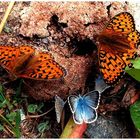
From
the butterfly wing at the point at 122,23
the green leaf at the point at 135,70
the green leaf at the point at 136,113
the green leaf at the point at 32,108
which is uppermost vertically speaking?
the butterfly wing at the point at 122,23

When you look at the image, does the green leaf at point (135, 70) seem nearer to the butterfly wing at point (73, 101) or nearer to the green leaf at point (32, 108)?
the butterfly wing at point (73, 101)

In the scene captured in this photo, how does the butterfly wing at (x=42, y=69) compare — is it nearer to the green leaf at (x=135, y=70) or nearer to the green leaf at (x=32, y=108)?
the green leaf at (x=32, y=108)

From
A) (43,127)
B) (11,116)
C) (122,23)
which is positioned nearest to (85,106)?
(43,127)

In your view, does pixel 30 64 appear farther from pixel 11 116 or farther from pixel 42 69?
pixel 11 116

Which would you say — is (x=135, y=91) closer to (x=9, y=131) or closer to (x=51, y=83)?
(x=51, y=83)

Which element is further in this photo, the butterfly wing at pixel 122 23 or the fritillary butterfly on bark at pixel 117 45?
the butterfly wing at pixel 122 23

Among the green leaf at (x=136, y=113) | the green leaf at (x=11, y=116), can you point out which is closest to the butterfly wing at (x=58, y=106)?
the green leaf at (x=11, y=116)

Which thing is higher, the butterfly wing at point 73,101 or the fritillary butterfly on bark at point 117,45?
the fritillary butterfly on bark at point 117,45
